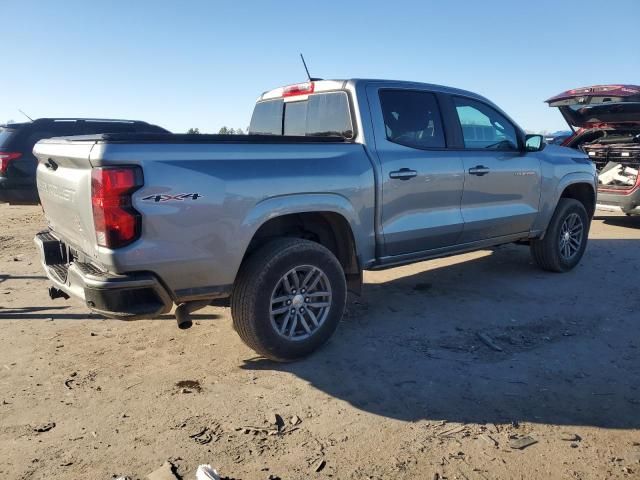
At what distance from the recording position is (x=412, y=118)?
14.6 ft

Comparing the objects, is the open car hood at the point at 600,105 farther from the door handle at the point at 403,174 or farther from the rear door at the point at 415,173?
the door handle at the point at 403,174

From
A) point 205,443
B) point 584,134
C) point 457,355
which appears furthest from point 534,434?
point 584,134

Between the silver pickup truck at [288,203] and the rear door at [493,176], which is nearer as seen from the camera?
the silver pickup truck at [288,203]

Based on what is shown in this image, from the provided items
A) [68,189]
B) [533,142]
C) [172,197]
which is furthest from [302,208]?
[533,142]

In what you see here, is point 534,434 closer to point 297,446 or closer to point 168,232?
point 297,446

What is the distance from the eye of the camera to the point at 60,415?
10.00 ft

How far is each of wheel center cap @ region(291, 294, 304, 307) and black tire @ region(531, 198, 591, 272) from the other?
3426 mm

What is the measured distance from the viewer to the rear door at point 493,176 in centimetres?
481

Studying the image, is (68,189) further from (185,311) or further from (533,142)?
(533,142)

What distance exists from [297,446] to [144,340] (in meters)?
1.94

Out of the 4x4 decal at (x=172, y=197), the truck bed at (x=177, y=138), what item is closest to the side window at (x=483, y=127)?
the truck bed at (x=177, y=138)

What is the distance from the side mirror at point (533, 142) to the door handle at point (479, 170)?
2.51ft

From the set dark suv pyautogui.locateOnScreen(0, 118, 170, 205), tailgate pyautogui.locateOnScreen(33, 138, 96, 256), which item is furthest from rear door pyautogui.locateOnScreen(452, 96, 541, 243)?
dark suv pyautogui.locateOnScreen(0, 118, 170, 205)

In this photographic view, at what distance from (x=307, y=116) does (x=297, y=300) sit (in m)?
1.82
